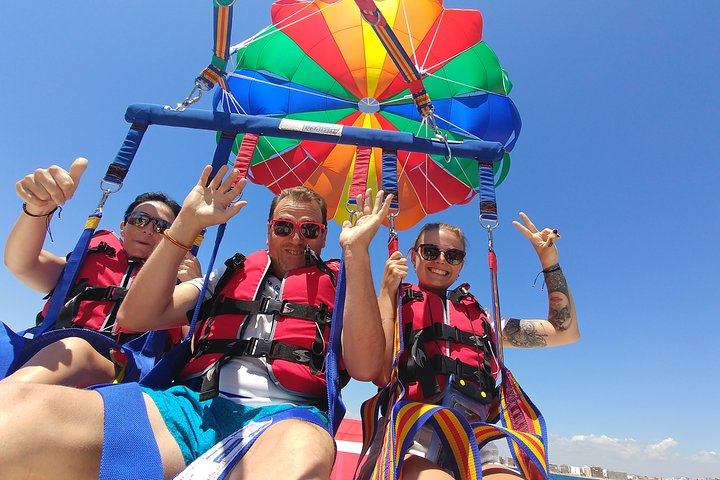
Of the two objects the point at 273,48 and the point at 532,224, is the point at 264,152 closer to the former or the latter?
the point at 273,48

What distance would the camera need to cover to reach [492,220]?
2.77 meters

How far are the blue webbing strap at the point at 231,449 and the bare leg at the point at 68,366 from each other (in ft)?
2.98

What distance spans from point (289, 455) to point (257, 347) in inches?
27.2

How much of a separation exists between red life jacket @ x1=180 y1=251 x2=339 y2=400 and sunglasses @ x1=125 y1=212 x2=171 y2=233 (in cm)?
79

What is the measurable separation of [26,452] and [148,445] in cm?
30

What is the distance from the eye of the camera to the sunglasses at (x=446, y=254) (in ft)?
8.89

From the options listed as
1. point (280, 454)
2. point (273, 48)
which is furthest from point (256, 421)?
point (273, 48)

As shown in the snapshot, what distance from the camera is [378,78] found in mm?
6520

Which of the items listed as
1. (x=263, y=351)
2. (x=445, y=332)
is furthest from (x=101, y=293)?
(x=445, y=332)

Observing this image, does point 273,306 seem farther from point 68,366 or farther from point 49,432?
point 49,432

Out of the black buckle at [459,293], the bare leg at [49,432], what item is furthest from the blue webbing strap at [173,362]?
the black buckle at [459,293]

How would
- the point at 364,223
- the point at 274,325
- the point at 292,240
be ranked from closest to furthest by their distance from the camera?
the point at 274,325 → the point at 364,223 → the point at 292,240

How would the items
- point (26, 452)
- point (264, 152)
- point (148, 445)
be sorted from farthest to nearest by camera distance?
point (264, 152) < point (148, 445) < point (26, 452)

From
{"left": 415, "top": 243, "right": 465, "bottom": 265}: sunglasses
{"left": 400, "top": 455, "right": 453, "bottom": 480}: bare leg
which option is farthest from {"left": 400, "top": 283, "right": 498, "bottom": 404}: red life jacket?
{"left": 400, "top": 455, "right": 453, "bottom": 480}: bare leg
